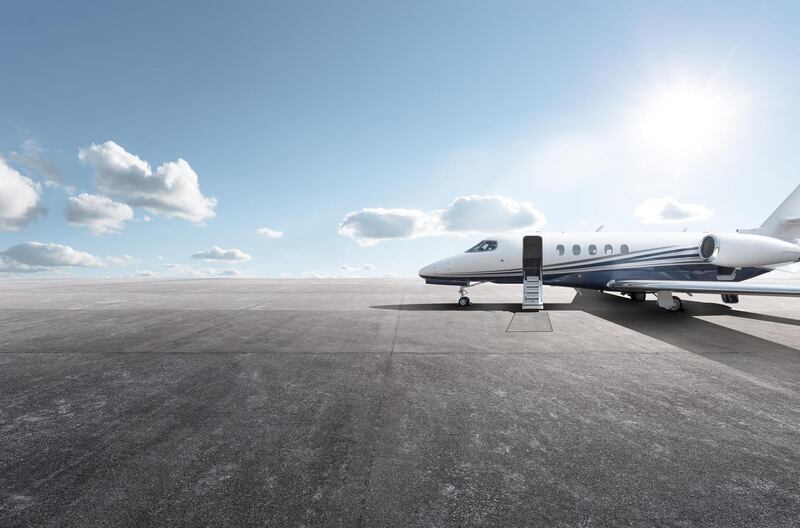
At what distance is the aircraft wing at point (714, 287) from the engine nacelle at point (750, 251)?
170 inches

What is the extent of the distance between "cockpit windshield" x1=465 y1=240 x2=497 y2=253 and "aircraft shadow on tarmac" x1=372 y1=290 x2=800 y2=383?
2.25 metres

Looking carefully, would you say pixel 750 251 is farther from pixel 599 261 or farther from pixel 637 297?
pixel 599 261

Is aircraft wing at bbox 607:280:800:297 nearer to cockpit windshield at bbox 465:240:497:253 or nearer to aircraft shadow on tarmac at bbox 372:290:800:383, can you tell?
aircraft shadow on tarmac at bbox 372:290:800:383

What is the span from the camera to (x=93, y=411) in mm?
4258

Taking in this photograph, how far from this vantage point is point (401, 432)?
3617 mm

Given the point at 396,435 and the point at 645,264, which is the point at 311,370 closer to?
the point at 396,435

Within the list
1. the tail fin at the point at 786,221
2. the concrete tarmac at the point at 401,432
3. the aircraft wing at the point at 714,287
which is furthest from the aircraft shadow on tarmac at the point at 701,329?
the tail fin at the point at 786,221

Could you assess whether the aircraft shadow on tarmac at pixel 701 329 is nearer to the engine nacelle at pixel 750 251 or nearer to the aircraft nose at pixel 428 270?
the aircraft nose at pixel 428 270

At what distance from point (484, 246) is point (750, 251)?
10.2 m

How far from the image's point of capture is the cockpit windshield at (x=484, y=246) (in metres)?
14.1

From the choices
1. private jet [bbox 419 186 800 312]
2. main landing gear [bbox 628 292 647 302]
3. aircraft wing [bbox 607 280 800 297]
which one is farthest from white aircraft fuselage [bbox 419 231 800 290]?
main landing gear [bbox 628 292 647 302]

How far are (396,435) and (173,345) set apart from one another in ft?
20.7

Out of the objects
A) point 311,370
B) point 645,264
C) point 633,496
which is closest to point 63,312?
point 311,370

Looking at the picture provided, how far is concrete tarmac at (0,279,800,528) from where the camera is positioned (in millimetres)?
2525
